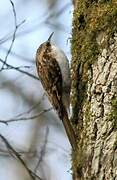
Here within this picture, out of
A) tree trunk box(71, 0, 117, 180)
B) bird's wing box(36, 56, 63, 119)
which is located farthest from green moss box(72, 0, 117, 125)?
bird's wing box(36, 56, 63, 119)

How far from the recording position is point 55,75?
3.51 m

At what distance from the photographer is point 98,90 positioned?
2.32 metres

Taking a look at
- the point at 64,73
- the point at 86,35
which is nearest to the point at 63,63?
the point at 64,73

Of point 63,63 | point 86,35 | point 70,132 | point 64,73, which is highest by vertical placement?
point 63,63

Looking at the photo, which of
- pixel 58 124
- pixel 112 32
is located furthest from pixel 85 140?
pixel 58 124

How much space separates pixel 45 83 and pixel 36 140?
1.93 metres

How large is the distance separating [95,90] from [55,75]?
1192mm

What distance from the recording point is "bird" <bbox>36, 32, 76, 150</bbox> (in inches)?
127

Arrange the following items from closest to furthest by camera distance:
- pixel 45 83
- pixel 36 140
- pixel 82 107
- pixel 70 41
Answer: pixel 82 107
pixel 70 41
pixel 45 83
pixel 36 140

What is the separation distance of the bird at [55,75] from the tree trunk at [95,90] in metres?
0.53

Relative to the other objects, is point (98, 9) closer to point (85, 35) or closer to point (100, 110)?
point (85, 35)

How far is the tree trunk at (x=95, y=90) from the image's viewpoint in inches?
87.3

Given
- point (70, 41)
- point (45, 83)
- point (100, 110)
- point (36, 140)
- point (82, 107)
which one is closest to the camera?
point (100, 110)

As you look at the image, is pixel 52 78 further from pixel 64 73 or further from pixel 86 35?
pixel 86 35
